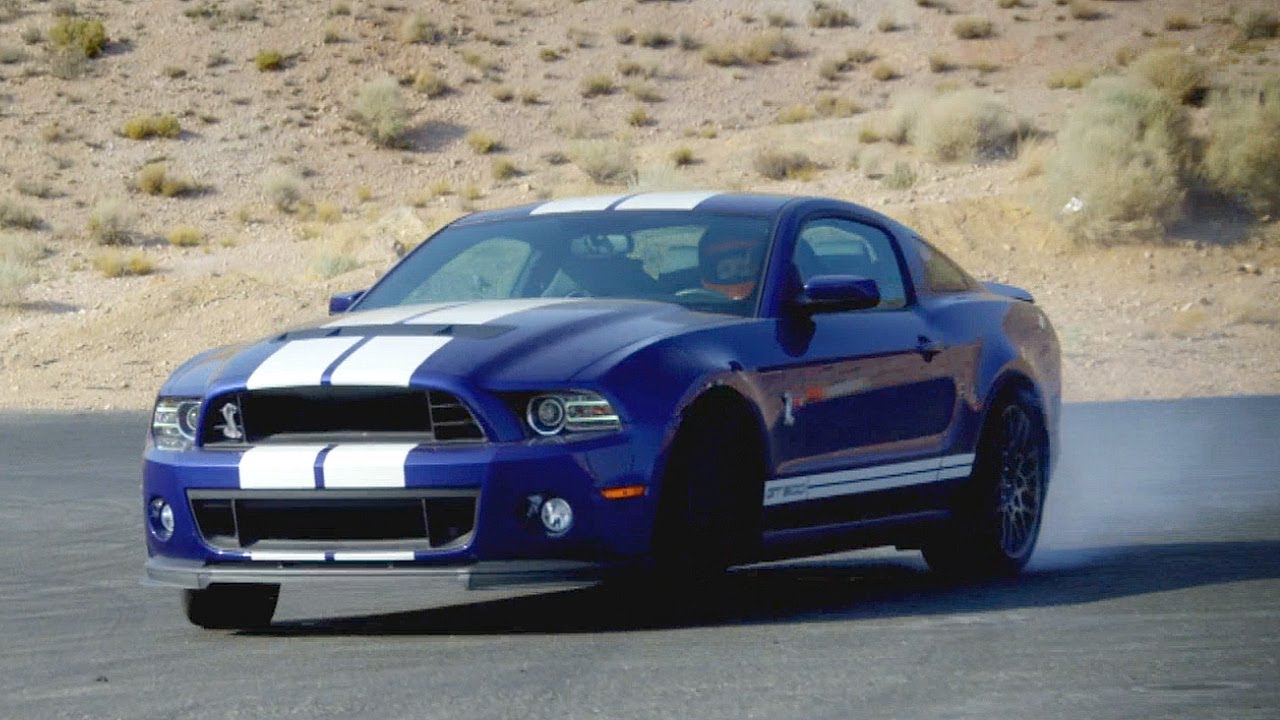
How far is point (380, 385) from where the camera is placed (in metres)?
8.44

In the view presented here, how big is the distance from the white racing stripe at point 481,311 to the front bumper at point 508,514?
769 millimetres

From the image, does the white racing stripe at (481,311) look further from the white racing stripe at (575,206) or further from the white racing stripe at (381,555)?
the white racing stripe at (381,555)

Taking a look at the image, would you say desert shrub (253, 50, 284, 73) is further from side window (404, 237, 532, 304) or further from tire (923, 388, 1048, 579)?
side window (404, 237, 532, 304)

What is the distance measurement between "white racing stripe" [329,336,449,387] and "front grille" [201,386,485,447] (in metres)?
0.05

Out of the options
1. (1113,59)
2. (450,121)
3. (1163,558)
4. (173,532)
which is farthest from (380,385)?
(1113,59)

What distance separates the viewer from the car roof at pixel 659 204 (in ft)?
32.9

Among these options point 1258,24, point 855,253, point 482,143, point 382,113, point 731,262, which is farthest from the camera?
point 1258,24

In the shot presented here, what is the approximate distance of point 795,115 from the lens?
5709 cm

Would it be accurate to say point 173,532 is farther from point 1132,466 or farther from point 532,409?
point 1132,466

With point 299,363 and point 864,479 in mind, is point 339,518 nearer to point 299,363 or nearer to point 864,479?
point 299,363

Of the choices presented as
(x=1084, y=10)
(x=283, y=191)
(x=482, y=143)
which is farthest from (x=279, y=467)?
(x=1084, y=10)

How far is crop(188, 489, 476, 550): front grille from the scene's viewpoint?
27.6 feet

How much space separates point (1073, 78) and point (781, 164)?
33.5 ft

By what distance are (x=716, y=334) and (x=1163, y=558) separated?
11.0 ft
